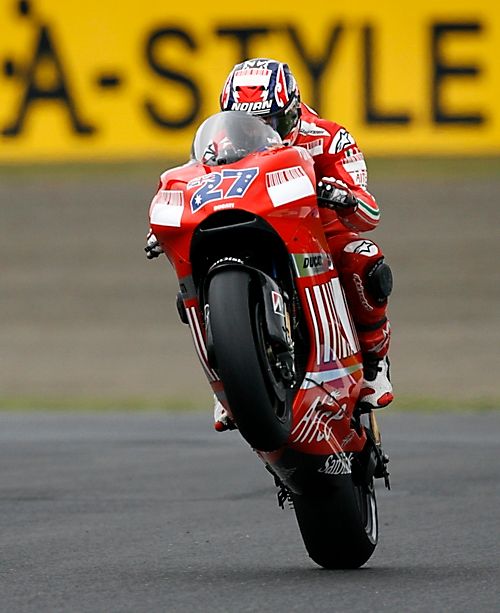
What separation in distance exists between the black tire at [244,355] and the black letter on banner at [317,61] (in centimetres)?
1338

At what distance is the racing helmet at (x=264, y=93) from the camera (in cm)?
602

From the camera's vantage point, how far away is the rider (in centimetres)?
603

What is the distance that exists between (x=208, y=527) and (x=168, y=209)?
1929 mm

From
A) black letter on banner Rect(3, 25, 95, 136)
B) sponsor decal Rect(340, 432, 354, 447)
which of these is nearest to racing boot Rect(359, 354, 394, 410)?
sponsor decal Rect(340, 432, 354, 447)

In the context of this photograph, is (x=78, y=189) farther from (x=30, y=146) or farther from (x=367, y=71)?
(x=367, y=71)

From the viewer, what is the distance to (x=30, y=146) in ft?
62.6

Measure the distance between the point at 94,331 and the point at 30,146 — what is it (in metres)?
2.89

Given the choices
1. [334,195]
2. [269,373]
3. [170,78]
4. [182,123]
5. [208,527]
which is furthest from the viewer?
[182,123]

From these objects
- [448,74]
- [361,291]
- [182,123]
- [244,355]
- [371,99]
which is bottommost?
[182,123]

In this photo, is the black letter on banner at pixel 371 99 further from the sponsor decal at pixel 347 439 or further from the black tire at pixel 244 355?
the black tire at pixel 244 355

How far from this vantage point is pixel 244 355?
5.34 meters

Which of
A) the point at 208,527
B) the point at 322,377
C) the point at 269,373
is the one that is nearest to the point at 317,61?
the point at 208,527

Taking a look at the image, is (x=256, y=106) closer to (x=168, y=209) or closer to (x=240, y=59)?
(x=168, y=209)

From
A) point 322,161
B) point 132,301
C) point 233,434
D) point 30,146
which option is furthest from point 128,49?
point 322,161
